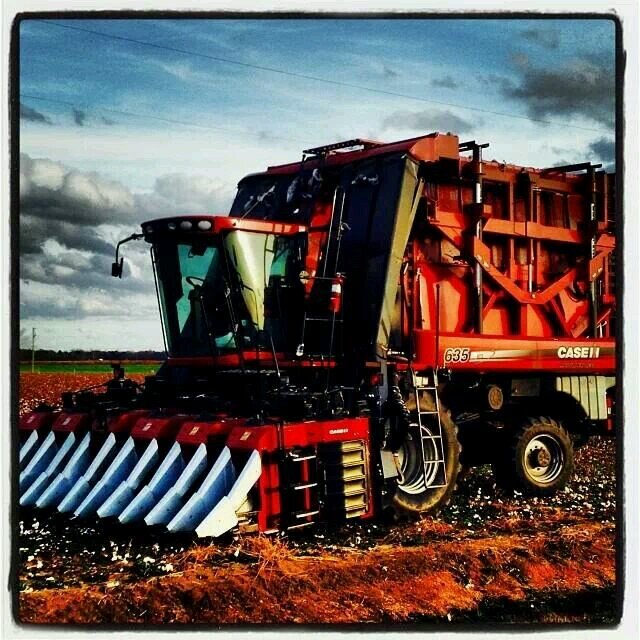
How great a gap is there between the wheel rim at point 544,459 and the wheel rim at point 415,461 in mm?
1592

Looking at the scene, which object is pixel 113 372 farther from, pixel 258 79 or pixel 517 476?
pixel 517 476

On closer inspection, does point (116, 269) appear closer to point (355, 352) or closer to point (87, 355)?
point (87, 355)

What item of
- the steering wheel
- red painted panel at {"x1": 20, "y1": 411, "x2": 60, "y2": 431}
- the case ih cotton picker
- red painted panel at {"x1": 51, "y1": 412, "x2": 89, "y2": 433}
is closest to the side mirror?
the case ih cotton picker

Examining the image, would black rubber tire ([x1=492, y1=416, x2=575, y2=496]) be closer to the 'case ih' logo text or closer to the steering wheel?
the 'case ih' logo text

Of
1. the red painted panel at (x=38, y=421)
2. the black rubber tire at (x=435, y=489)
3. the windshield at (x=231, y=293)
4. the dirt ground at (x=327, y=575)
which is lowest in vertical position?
the dirt ground at (x=327, y=575)

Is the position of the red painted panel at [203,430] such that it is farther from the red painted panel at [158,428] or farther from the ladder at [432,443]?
the ladder at [432,443]

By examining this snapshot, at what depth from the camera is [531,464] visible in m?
10.6

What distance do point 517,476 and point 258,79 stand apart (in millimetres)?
5549

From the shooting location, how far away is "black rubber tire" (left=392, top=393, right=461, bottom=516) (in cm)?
890

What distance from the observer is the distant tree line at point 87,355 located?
302 inches

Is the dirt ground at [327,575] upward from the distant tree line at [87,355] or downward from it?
downward

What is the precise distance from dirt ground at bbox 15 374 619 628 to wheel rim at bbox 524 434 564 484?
172 centimetres

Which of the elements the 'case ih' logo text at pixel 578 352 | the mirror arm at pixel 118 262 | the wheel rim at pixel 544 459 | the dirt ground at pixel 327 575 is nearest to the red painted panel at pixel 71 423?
the dirt ground at pixel 327 575

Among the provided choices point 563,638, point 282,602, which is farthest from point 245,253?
point 563,638
